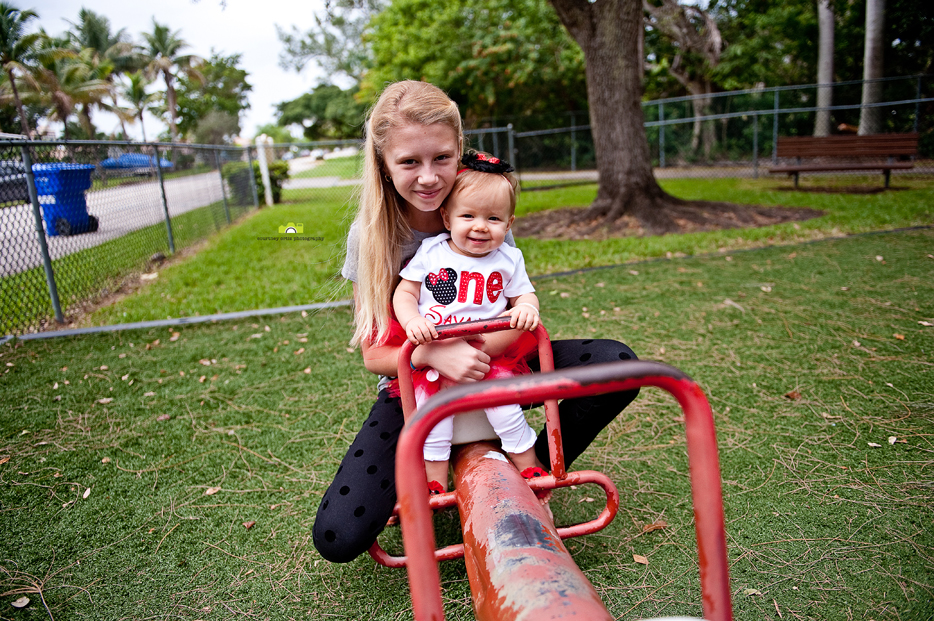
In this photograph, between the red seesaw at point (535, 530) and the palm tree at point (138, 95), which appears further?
the palm tree at point (138, 95)

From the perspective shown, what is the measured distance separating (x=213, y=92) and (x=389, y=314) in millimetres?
77558

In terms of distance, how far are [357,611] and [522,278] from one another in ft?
3.92

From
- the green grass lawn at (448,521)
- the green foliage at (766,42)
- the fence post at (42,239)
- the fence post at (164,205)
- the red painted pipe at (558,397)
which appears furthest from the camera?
the green foliage at (766,42)

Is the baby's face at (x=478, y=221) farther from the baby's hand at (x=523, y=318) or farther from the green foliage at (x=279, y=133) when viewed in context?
the green foliage at (x=279, y=133)

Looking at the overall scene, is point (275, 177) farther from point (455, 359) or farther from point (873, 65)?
point (873, 65)

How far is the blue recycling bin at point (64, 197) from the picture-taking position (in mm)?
5152

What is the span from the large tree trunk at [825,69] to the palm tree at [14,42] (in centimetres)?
3651

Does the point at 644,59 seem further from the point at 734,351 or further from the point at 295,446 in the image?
the point at 295,446

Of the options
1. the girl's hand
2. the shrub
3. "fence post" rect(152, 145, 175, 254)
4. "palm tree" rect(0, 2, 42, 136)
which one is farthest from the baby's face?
"palm tree" rect(0, 2, 42, 136)

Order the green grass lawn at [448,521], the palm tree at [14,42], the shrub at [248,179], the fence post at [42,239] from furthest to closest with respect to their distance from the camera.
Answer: the palm tree at [14,42], the shrub at [248,179], the fence post at [42,239], the green grass lawn at [448,521]

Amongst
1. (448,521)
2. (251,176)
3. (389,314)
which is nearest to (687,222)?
(448,521)

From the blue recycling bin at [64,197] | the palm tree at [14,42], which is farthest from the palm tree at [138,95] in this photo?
the blue recycling bin at [64,197]

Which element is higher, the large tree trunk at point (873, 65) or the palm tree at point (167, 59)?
the palm tree at point (167, 59)

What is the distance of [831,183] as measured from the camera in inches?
444
